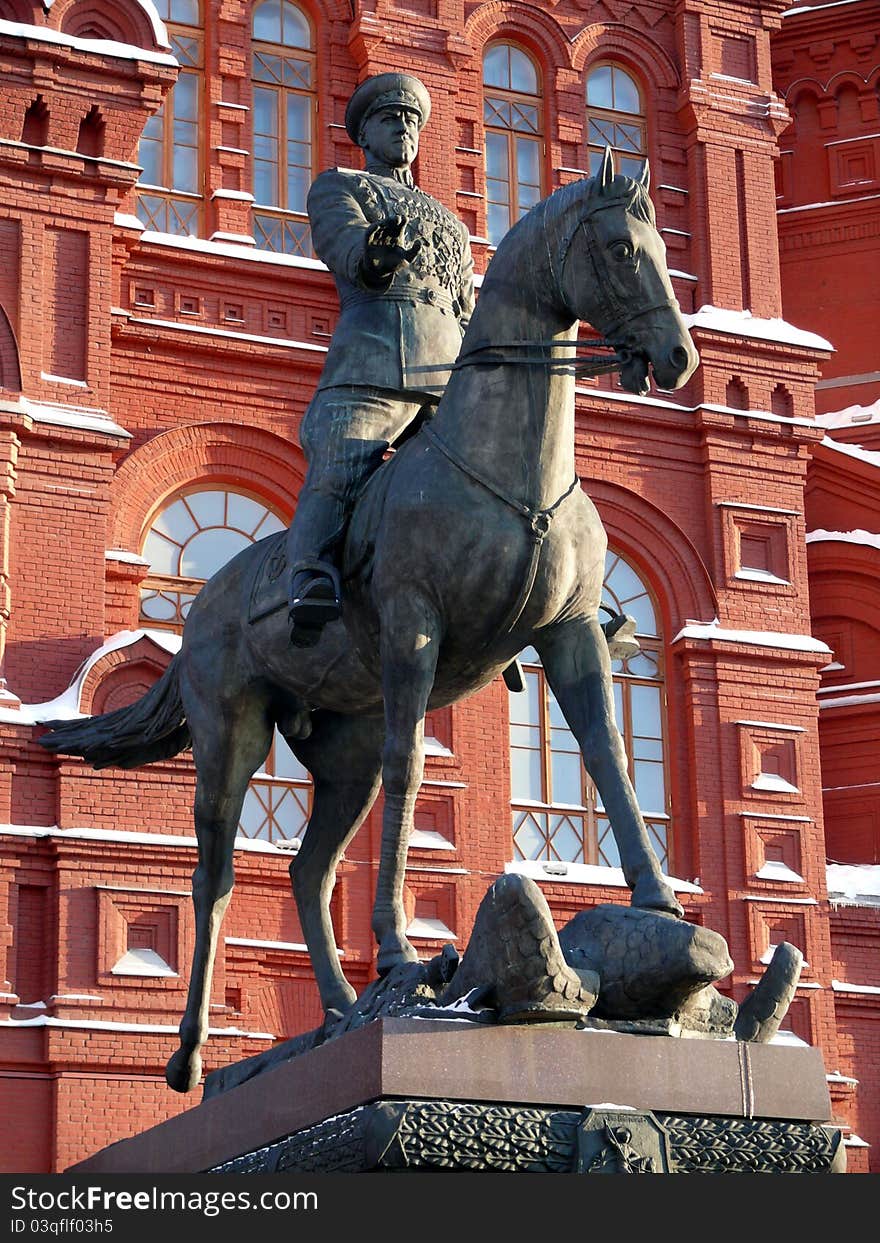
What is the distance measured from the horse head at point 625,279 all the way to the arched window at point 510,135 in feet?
46.3

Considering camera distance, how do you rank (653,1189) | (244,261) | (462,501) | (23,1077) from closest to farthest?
(653,1189)
(462,501)
(23,1077)
(244,261)

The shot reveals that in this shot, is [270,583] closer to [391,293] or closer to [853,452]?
[391,293]

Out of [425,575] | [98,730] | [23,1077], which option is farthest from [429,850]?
[425,575]

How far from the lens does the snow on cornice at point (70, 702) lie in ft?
60.1

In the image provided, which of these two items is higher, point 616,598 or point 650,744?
point 616,598

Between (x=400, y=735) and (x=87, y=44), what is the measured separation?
1291 centimetres

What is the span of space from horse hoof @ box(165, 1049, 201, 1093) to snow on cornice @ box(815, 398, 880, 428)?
1613cm

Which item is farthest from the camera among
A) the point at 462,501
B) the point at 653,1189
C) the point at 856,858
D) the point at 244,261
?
the point at 856,858

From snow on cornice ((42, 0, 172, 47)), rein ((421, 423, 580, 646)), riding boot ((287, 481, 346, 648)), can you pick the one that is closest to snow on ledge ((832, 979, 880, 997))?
snow on cornice ((42, 0, 172, 47))

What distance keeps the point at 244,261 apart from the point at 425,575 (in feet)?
42.2

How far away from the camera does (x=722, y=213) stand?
2358 cm

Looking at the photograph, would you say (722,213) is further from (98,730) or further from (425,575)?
(425,575)

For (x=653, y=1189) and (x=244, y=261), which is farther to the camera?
(x=244, y=261)

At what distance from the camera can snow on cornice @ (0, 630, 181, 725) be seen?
1831 centimetres
